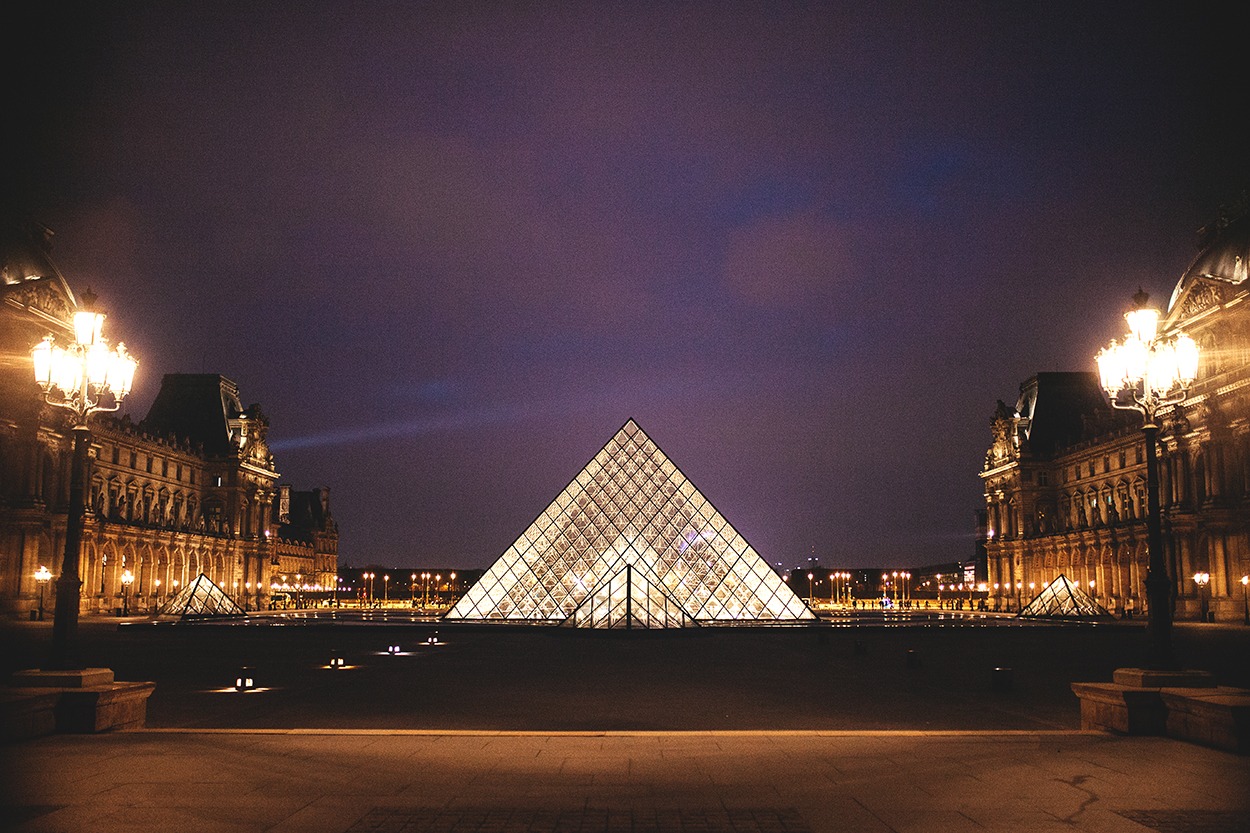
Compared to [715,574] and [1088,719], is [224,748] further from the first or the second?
[715,574]

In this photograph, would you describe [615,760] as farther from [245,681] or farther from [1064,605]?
[1064,605]

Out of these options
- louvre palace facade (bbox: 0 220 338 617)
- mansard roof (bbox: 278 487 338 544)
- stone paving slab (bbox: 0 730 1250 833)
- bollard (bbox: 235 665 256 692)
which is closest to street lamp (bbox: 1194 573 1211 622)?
stone paving slab (bbox: 0 730 1250 833)

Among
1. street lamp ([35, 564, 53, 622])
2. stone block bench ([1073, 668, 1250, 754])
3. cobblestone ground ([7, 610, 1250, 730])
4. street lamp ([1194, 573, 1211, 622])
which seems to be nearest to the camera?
stone block bench ([1073, 668, 1250, 754])

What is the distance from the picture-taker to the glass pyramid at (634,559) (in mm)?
34562

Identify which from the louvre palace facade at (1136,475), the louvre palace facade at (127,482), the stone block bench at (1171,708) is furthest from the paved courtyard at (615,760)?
the louvre palace facade at (1136,475)

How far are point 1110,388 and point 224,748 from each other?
992 cm

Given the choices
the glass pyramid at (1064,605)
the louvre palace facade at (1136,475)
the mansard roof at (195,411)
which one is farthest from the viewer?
the mansard roof at (195,411)

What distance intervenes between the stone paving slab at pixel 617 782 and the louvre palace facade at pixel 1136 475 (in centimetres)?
3124

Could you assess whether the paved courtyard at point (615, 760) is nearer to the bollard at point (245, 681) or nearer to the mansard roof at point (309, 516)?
the bollard at point (245, 681)

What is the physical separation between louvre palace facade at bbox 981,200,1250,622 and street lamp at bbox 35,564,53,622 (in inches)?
1738

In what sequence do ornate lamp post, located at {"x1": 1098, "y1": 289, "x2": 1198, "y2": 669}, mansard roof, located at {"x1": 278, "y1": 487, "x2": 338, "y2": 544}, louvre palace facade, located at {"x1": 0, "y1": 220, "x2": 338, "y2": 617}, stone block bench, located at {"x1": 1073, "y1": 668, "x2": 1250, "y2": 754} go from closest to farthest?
stone block bench, located at {"x1": 1073, "y1": 668, "x2": 1250, "y2": 754}
ornate lamp post, located at {"x1": 1098, "y1": 289, "x2": 1198, "y2": 669}
louvre palace facade, located at {"x1": 0, "y1": 220, "x2": 338, "y2": 617}
mansard roof, located at {"x1": 278, "y1": 487, "x2": 338, "y2": 544}

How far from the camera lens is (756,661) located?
19.8 meters

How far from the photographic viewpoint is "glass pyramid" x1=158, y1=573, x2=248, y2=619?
42.8 meters

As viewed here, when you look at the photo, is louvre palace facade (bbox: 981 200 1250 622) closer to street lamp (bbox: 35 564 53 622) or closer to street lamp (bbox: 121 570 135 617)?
street lamp (bbox: 35 564 53 622)
